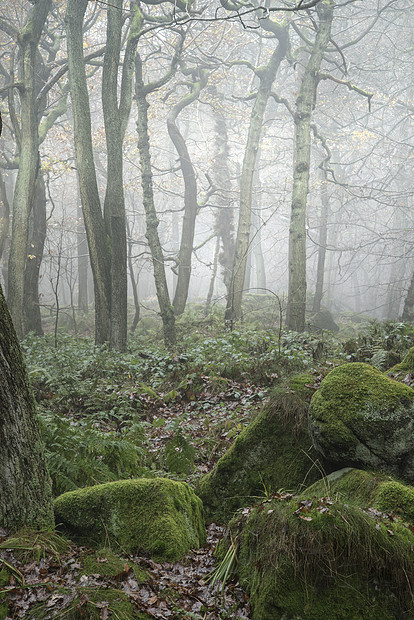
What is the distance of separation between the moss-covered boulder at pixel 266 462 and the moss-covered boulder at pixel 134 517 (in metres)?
0.69

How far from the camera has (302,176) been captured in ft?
42.9

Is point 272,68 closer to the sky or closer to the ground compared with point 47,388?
closer to the sky

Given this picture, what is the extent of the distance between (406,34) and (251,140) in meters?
13.5

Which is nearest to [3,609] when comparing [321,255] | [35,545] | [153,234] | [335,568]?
[35,545]

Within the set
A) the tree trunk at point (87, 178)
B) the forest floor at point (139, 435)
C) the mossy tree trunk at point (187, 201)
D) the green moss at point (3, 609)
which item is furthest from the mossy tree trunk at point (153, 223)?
the green moss at point (3, 609)

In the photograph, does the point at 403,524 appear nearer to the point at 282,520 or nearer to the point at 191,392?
the point at 282,520

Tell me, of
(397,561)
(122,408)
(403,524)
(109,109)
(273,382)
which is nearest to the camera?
(397,561)

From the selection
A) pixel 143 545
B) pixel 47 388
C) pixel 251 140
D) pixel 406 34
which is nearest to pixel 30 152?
pixel 47 388

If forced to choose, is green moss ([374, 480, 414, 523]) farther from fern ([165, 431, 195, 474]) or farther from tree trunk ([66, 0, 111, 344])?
tree trunk ([66, 0, 111, 344])

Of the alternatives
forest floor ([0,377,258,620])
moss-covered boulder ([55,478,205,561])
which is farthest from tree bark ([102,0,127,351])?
forest floor ([0,377,258,620])

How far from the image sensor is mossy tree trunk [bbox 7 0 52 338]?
11.1 metres

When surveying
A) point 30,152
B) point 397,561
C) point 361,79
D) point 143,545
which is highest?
point 361,79

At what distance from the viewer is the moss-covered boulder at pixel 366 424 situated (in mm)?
3674

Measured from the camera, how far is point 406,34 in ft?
74.0
